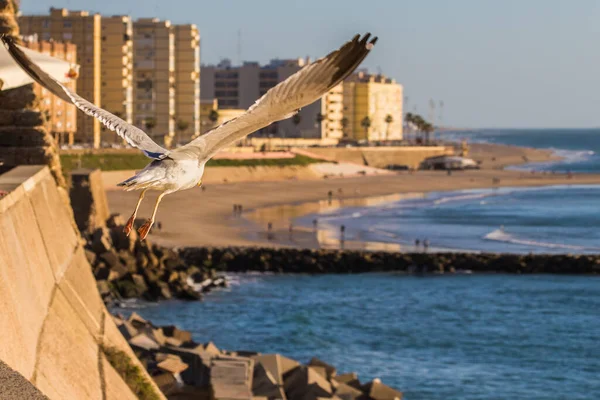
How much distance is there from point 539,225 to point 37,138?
49.9 meters

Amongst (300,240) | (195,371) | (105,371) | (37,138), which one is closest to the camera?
(105,371)

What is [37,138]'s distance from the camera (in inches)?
798

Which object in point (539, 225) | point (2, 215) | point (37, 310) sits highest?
point (2, 215)

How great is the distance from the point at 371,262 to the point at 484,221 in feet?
75.9

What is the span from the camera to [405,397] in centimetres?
2305

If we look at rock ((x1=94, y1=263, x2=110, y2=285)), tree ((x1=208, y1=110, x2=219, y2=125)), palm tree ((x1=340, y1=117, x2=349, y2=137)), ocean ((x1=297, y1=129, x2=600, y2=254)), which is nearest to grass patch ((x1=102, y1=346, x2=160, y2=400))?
rock ((x1=94, y1=263, x2=110, y2=285))

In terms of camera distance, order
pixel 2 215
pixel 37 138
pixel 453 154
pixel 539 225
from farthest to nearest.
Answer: pixel 453 154 < pixel 539 225 < pixel 37 138 < pixel 2 215

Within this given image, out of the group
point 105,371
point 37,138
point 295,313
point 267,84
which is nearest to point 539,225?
point 295,313

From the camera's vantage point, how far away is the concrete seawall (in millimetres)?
9531

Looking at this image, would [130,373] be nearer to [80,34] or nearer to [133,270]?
[133,270]

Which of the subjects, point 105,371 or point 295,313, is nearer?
point 105,371

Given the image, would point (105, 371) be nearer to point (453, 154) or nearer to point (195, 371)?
point (195, 371)

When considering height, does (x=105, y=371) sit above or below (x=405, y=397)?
above

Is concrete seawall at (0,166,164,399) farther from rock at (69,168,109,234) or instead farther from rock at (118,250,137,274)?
rock at (69,168,109,234)
